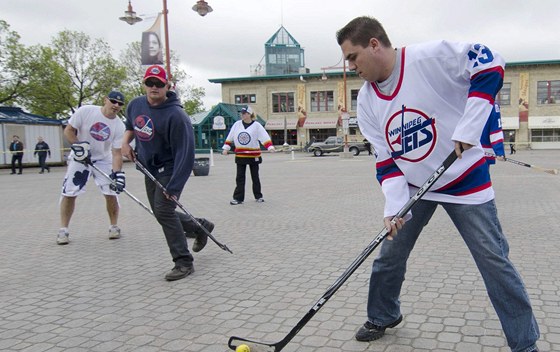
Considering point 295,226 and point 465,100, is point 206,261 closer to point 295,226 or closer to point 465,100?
point 295,226

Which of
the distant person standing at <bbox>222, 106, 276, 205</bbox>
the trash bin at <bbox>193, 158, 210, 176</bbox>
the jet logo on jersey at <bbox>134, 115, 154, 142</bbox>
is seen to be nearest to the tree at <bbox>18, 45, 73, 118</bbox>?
the trash bin at <bbox>193, 158, 210, 176</bbox>

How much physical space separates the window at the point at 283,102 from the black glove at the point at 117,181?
44.0m

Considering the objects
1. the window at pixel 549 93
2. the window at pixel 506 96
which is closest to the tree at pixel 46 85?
the window at pixel 506 96

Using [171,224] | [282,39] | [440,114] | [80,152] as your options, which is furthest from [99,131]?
[282,39]

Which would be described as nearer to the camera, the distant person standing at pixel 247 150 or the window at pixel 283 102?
the distant person standing at pixel 247 150

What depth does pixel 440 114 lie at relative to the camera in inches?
94.2

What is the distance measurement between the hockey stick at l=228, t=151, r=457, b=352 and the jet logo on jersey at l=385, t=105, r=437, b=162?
0.17m

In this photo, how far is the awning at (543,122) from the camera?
42.1m

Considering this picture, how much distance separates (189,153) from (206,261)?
4.40 ft

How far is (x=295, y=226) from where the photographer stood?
21.9ft

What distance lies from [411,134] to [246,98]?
49210 millimetres

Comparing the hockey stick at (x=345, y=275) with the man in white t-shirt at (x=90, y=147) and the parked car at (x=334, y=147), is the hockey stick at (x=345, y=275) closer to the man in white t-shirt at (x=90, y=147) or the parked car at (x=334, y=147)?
the man in white t-shirt at (x=90, y=147)

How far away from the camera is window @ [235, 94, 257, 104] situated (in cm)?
5019

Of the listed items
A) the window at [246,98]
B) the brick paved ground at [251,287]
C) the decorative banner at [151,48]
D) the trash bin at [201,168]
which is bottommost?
the brick paved ground at [251,287]
